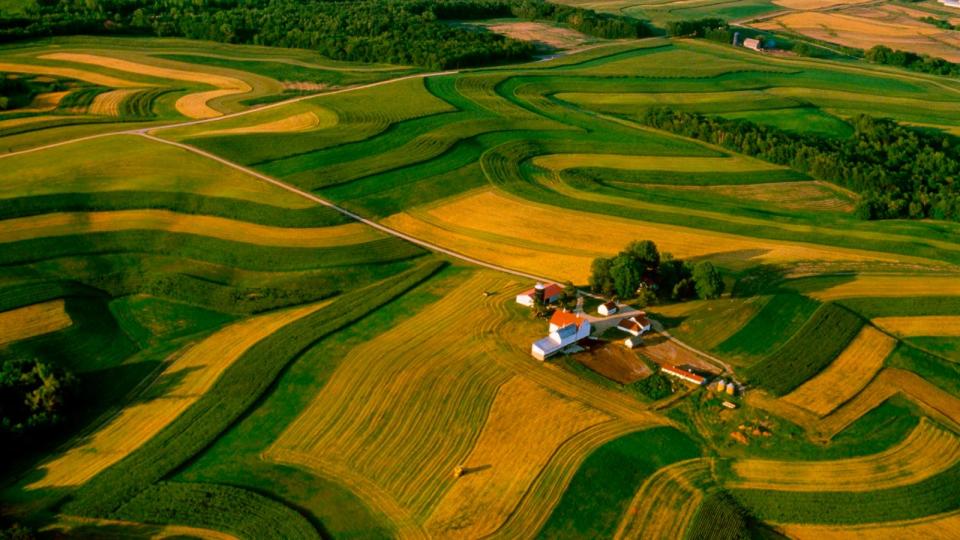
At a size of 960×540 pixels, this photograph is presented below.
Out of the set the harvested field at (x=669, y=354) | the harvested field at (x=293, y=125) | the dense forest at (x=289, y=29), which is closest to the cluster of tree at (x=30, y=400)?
the harvested field at (x=669, y=354)

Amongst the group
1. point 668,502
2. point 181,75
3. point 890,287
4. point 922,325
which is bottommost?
point 668,502

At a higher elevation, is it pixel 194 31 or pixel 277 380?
pixel 194 31

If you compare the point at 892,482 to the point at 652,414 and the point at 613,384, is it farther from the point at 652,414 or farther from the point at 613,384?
the point at 613,384

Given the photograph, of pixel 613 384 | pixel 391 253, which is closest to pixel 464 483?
pixel 613 384

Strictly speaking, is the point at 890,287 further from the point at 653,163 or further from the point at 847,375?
the point at 653,163

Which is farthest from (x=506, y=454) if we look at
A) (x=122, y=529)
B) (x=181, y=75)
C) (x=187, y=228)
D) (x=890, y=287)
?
(x=181, y=75)

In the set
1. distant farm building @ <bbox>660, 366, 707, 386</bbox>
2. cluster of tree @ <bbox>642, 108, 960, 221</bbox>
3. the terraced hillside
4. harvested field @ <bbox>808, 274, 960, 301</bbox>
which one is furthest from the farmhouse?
cluster of tree @ <bbox>642, 108, 960, 221</bbox>
